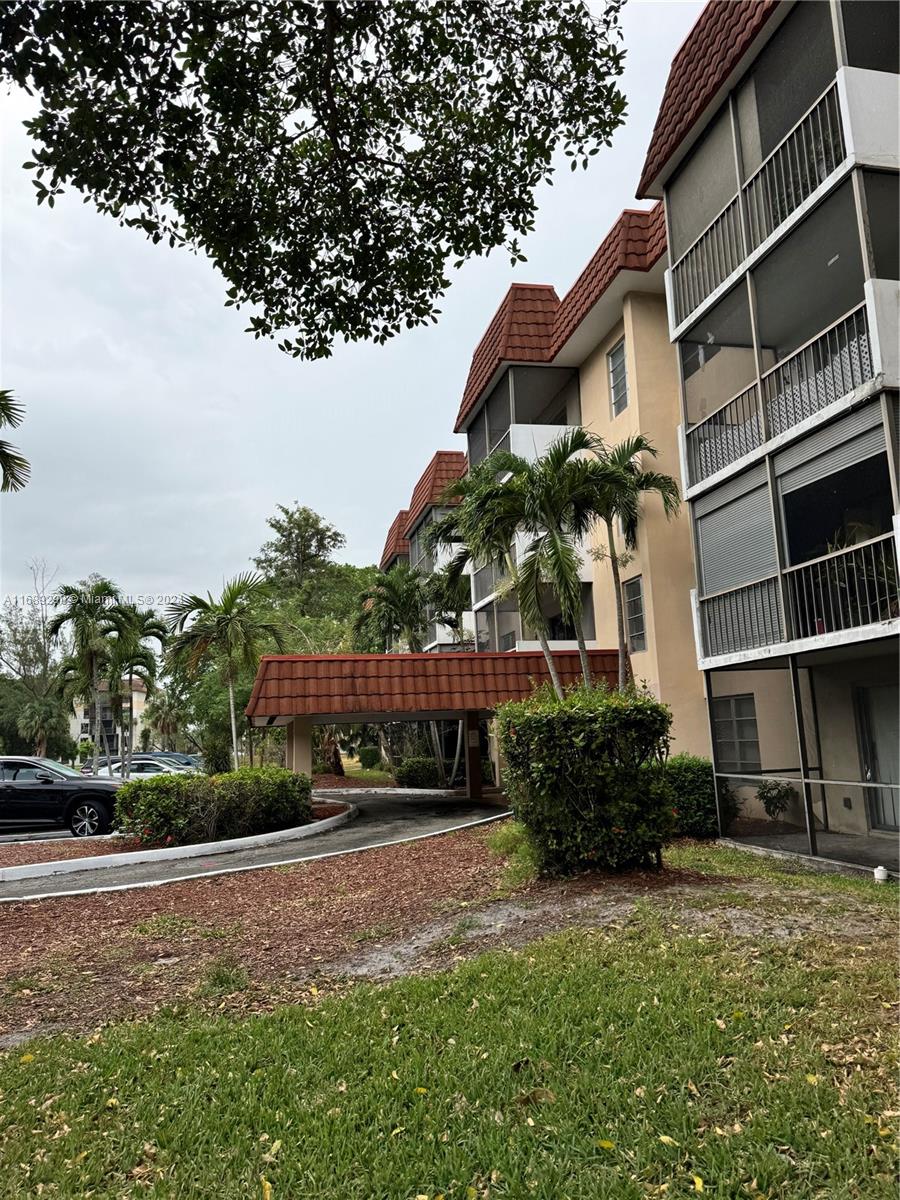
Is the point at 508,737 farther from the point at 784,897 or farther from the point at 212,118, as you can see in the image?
the point at 212,118

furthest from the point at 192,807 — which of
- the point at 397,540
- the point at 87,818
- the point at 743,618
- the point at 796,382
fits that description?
the point at 397,540

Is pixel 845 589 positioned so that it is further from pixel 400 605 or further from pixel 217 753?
pixel 217 753

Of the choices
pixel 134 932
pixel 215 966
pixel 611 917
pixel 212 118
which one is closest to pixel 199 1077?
pixel 215 966

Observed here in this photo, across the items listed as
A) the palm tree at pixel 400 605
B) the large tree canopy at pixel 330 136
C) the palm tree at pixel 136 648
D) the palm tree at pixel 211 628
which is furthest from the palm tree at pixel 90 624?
the large tree canopy at pixel 330 136

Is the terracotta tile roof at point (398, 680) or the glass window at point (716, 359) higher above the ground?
the glass window at point (716, 359)

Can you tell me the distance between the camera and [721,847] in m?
12.2

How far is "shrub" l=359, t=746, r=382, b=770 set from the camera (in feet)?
139

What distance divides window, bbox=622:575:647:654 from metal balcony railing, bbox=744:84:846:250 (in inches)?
274

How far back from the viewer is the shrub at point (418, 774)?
1173 inches

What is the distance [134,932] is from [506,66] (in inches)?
323

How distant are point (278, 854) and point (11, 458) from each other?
7273 millimetres

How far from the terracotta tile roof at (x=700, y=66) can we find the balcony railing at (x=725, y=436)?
455cm

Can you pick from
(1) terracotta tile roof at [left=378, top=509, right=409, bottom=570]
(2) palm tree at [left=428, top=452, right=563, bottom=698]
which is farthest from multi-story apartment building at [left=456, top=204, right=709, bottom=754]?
(1) terracotta tile roof at [left=378, top=509, right=409, bottom=570]

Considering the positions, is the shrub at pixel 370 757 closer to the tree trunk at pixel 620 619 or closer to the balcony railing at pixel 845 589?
the tree trunk at pixel 620 619
